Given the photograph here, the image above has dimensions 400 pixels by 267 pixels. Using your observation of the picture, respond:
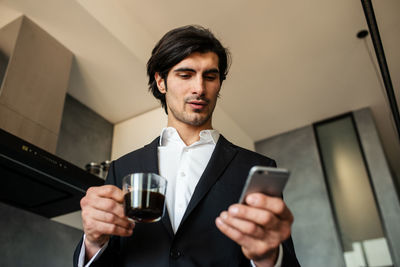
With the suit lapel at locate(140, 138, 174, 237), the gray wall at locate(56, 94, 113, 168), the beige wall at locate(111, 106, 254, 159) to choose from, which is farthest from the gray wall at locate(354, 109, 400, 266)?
the suit lapel at locate(140, 138, 174, 237)

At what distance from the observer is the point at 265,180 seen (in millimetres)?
698

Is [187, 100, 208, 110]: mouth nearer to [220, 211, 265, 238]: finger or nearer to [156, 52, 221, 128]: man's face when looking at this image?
[156, 52, 221, 128]: man's face

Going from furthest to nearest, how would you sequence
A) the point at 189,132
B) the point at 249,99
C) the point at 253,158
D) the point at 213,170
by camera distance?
1. the point at 249,99
2. the point at 189,132
3. the point at 253,158
4. the point at 213,170

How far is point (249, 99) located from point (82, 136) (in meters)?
1.74

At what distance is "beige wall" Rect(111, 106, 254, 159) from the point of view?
11.0 feet

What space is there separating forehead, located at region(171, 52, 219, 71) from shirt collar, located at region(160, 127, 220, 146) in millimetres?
218

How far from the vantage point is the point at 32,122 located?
2490 mm

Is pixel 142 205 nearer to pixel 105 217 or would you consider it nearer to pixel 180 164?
pixel 105 217

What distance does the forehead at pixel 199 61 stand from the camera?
131 cm

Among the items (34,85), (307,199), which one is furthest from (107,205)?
(307,199)

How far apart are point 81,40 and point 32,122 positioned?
30.8 inches

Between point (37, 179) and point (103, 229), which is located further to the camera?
point (37, 179)

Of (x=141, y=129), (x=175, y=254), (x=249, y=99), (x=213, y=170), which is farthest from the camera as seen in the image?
(x=249, y=99)

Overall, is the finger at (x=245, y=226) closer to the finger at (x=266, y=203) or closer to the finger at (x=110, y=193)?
the finger at (x=266, y=203)
